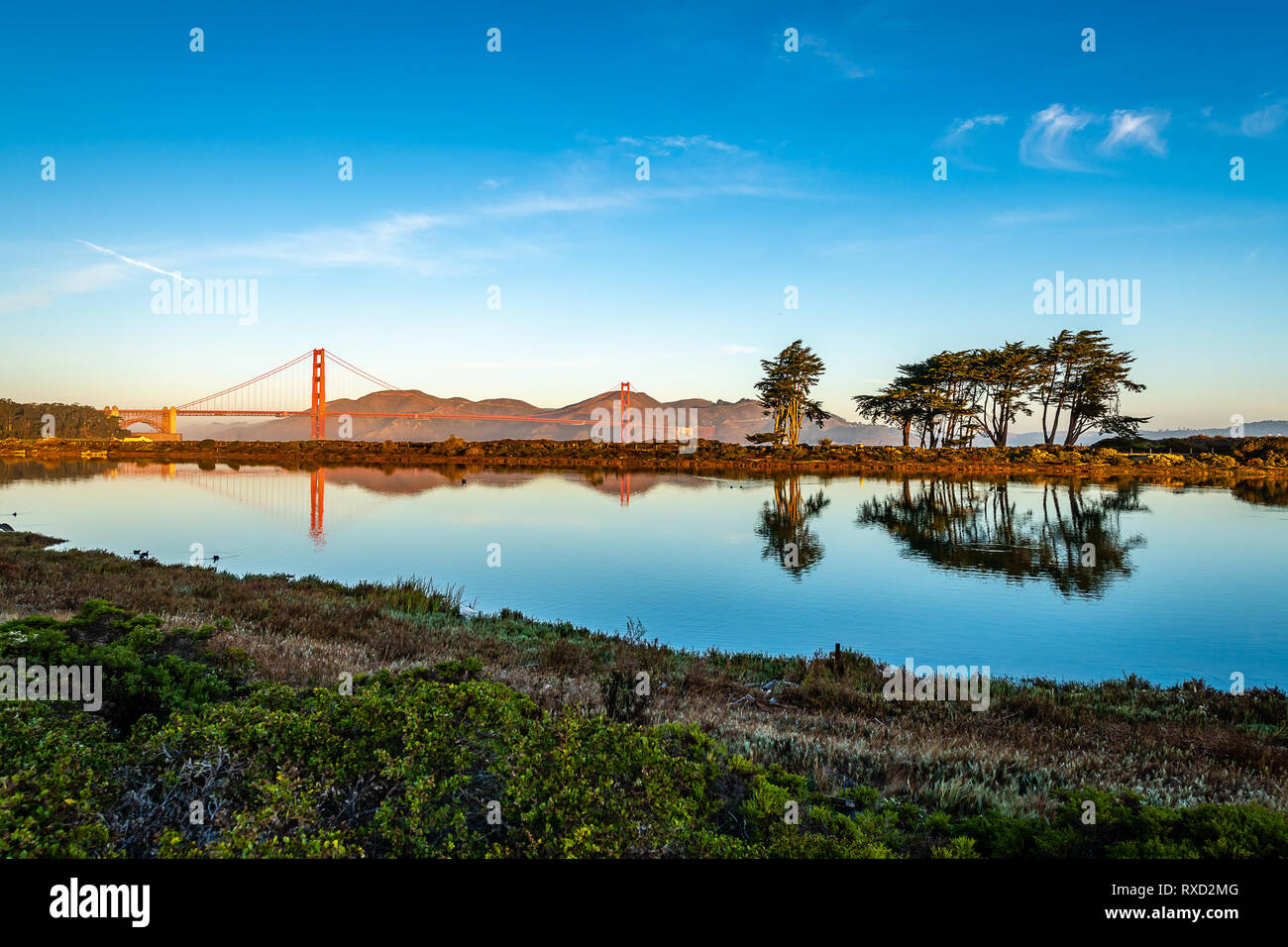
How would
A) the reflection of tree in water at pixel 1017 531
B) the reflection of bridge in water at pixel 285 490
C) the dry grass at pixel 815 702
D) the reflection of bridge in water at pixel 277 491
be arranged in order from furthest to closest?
the reflection of bridge in water at pixel 285 490 < the reflection of bridge in water at pixel 277 491 < the reflection of tree in water at pixel 1017 531 < the dry grass at pixel 815 702

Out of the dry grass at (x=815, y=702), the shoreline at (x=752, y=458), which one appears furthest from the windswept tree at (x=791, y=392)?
the dry grass at (x=815, y=702)

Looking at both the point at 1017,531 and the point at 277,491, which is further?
the point at 277,491

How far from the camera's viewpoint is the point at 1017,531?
24516mm

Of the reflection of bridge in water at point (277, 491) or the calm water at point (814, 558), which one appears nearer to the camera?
the calm water at point (814, 558)

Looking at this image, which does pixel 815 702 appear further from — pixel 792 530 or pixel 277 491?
pixel 277 491

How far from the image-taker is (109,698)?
4273 millimetres

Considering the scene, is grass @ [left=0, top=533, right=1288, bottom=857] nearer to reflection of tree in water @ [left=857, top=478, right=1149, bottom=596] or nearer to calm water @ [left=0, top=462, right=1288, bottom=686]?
calm water @ [left=0, top=462, right=1288, bottom=686]

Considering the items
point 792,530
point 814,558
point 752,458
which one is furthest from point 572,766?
point 752,458

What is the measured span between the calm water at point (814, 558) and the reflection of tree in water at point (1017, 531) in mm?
133

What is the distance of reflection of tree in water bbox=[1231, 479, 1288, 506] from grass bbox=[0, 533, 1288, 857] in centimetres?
3705

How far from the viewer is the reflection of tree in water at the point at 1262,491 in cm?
3450

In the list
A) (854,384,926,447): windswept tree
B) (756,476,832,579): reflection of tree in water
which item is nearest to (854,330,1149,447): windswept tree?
(854,384,926,447): windswept tree

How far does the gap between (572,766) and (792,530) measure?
22229 millimetres

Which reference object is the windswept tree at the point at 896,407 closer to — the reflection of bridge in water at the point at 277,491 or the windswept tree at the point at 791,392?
the windswept tree at the point at 791,392
